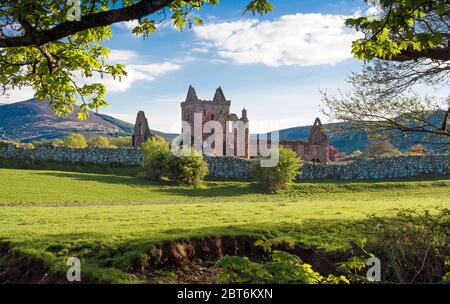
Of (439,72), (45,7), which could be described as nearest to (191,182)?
(439,72)

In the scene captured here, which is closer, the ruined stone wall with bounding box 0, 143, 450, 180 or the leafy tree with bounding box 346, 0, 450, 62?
the leafy tree with bounding box 346, 0, 450, 62

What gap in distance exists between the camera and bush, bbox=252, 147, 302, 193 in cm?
3500

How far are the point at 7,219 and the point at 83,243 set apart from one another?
22.4ft

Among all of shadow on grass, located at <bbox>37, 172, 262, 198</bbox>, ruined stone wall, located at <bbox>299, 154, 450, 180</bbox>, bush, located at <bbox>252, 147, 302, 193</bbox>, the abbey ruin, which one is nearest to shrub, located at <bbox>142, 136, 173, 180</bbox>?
A: shadow on grass, located at <bbox>37, 172, 262, 198</bbox>

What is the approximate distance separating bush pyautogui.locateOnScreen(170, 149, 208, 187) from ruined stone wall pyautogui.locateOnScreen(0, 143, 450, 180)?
6.89 metres

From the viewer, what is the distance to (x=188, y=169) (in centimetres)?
3619

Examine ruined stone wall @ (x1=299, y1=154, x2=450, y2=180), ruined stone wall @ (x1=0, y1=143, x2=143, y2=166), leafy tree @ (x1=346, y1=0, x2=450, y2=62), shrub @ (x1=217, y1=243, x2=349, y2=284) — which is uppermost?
leafy tree @ (x1=346, y1=0, x2=450, y2=62)

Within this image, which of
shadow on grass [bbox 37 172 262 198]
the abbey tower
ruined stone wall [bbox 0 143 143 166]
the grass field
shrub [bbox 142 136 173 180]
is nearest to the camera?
the grass field

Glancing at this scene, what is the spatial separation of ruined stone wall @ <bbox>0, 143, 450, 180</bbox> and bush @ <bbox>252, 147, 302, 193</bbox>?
26.9 ft

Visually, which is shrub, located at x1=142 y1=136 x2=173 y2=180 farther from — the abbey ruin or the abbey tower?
the abbey tower

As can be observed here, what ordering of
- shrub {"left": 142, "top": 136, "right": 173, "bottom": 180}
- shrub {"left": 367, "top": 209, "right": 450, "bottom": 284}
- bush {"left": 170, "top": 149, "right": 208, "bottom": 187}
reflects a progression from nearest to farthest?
shrub {"left": 367, "top": 209, "right": 450, "bottom": 284} < bush {"left": 170, "top": 149, "right": 208, "bottom": 187} < shrub {"left": 142, "top": 136, "right": 173, "bottom": 180}

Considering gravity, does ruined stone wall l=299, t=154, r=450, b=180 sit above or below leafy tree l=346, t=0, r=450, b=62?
below

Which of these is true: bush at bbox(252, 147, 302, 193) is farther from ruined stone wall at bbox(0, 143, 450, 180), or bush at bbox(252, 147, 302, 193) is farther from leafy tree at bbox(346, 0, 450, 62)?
leafy tree at bbox(346, 0, 450, 62)
